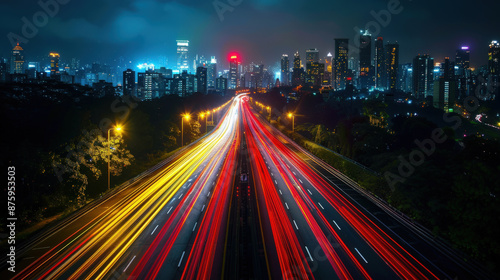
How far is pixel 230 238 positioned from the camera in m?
18.1

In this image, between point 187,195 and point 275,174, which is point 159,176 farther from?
point 275,174

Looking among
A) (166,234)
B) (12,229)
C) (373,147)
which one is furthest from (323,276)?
(373,147)

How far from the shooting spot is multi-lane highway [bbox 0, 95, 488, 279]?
580 inches

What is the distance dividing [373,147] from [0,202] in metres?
32.2

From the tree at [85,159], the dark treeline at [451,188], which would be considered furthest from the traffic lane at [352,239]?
the tree at [85,159]

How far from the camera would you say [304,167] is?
37000 mm

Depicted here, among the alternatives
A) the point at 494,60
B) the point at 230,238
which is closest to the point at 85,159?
the point at 230,238

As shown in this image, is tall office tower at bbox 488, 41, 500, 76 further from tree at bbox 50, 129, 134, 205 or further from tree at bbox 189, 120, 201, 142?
tree at bbox 50, 129, 134, 205

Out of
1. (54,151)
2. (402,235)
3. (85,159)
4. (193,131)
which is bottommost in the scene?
(402,235)

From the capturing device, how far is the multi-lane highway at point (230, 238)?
48.3 ft

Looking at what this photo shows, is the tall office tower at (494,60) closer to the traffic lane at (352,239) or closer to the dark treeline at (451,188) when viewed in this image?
the dark treeline at (451,188)

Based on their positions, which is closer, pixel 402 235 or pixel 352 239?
pixel 352 239

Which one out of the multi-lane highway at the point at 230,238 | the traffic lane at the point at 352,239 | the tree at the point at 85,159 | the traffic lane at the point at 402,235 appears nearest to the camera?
the multi-lane highway at the point at 230,238

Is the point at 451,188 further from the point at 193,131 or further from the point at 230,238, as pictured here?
the point at 193,131
